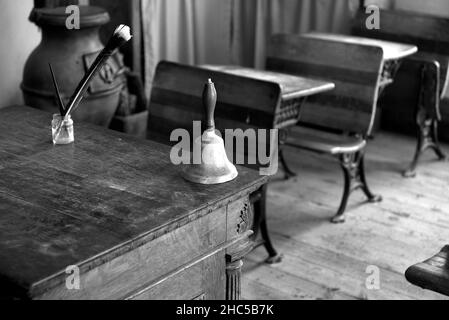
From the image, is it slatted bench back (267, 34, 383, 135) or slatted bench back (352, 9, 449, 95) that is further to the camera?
slatted bench back (352, 9, 449, 95)

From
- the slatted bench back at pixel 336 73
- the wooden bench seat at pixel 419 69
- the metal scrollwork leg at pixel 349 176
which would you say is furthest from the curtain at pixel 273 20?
the metal scrollwork leg at pixel 349 176

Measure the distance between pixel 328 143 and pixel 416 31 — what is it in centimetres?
149

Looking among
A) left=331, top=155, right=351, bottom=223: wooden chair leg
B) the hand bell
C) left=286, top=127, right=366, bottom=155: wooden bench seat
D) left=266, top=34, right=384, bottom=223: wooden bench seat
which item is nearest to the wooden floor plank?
left=331, top=155, right=351, bottom=223: wooden chair leg

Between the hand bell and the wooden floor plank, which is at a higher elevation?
the hand bell

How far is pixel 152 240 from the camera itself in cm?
192

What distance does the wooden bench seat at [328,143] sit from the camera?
401cm

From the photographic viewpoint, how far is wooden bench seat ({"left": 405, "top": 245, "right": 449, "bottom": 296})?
2252 millimetres

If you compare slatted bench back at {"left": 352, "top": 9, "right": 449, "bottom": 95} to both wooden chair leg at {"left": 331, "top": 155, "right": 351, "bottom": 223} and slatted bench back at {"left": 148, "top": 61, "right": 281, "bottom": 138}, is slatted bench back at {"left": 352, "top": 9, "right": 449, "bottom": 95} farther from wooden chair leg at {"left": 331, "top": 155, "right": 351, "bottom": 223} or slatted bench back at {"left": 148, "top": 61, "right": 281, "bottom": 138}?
slatted bench back at {"left": 148, "top": 61, "right": 281, "bottom": 138}

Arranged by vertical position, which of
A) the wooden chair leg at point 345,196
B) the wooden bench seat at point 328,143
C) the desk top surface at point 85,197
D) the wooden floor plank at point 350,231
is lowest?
the wooden floor plank at point 350,231

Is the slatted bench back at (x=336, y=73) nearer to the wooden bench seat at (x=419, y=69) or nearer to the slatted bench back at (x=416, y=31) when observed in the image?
the wooden bench seat at (x=419, y=69)

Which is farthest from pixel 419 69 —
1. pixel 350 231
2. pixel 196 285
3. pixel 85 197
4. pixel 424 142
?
pixel 85 197

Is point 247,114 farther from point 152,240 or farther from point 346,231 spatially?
point 152,240

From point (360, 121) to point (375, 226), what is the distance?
60cm
